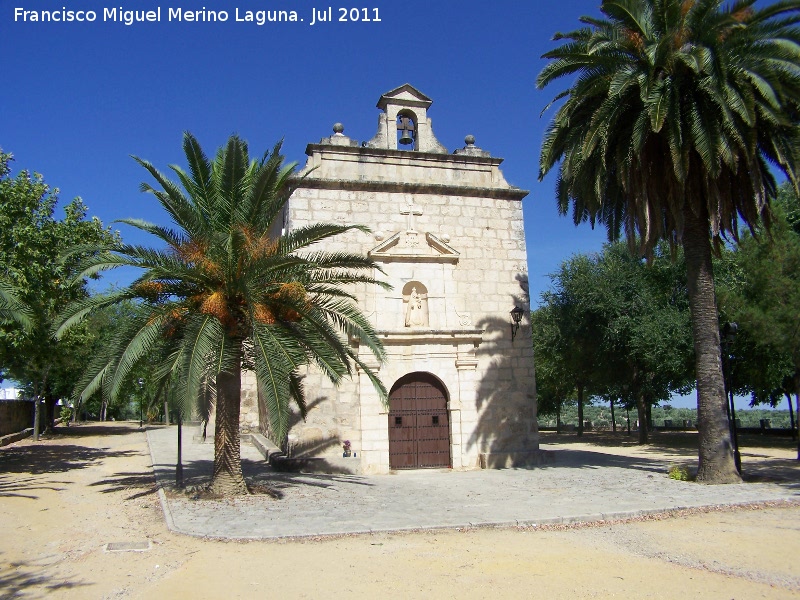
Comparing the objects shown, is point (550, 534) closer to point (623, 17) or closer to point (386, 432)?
point (386, 432)

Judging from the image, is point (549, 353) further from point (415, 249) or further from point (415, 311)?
point (415, 249)

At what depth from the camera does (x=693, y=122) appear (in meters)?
12.4

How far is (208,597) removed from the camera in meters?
6.01

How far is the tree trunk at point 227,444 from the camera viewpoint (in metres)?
11.2

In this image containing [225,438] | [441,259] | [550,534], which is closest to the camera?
[550,534]

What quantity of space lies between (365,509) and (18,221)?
38.2 feet

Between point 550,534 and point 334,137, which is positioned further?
point 334,137

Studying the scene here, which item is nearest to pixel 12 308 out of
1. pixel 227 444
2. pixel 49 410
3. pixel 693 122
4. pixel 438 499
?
pixel 227 444

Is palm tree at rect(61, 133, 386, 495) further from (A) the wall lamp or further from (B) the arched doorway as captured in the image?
(A) the wall lamp

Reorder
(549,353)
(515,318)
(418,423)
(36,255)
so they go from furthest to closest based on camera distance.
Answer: (549,353)
(515,318)
(418,423)
(36,255)

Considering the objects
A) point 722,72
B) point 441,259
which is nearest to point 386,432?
point 441,259

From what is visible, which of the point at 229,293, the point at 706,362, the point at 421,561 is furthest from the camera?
the point at 706,362

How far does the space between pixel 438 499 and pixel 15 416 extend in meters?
26.9

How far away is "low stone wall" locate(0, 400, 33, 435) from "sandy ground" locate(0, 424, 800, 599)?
20.1m
